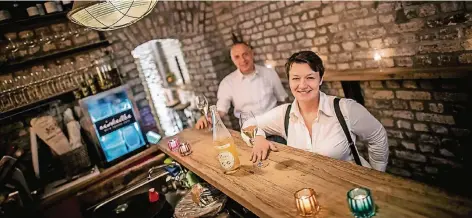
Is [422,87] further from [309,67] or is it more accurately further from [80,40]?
[80,40]

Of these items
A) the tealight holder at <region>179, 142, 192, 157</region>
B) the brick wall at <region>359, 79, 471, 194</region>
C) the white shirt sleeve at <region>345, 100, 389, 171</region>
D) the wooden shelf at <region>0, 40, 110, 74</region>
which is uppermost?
the wooden shelf at <region>0, 40, 110, 74</region>

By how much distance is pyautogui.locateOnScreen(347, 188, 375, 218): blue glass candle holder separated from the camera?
1081mm

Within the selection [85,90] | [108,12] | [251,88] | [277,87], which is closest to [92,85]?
[85,90]

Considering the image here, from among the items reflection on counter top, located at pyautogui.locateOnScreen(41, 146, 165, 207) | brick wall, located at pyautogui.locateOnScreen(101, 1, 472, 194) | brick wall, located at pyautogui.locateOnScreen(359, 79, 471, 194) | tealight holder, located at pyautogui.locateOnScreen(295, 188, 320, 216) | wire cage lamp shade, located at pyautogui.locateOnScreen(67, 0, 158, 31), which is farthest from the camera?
reflection on counter top, located at pyautogui.locateOnScreen(41, 146, 165, 207)

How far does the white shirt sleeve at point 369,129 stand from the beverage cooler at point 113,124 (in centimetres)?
279

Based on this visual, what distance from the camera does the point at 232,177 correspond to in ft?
5.57

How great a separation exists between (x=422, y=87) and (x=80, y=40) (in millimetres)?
3741

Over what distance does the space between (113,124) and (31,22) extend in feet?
4.64

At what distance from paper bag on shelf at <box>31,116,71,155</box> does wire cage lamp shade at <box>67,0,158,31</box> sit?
237 centimetres

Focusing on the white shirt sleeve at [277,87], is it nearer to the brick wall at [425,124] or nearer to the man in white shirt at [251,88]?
the man in white shirt at [251,88]

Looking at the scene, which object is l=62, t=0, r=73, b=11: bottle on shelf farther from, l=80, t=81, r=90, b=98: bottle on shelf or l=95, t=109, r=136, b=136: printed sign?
l=95, t=109, r=136, b=136: printed sign

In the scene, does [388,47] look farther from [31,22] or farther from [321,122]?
[31,22]

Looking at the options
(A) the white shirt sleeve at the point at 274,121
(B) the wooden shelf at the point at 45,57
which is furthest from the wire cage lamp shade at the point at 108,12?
(B) the wooden shelf at the point at 45,57

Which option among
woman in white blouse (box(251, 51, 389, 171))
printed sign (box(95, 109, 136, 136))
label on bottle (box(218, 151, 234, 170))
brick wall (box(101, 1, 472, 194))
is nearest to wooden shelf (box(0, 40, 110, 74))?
brick wall (box(101, 1, 472, 194))
